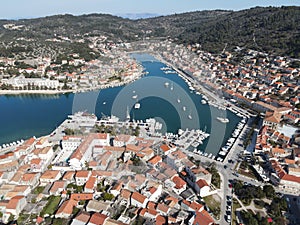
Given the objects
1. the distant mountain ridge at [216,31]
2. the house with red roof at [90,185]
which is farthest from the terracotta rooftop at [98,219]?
the distant mountain ridge at [216,31]

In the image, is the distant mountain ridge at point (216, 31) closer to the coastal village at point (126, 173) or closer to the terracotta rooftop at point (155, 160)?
the coastal village at point (126, 173)

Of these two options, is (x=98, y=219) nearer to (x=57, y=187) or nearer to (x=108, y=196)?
(x=108, y=196)

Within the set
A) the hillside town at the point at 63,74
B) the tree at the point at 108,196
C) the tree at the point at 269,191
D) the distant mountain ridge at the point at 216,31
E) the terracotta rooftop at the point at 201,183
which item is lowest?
the tree at the point at 269,191

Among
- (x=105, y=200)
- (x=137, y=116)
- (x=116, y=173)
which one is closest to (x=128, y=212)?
(x=105, y=200)

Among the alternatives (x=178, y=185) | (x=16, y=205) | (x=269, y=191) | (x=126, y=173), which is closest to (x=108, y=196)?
(x=126, y=173)

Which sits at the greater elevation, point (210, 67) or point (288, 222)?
point (210, 67)

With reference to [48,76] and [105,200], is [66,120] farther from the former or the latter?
[48,76]

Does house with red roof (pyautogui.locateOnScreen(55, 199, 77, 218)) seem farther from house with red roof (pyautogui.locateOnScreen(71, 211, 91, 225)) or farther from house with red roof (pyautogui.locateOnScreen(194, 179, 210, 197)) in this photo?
house with red roof (pyautogui.locateOnScreen(194, 179, 210, 197))
